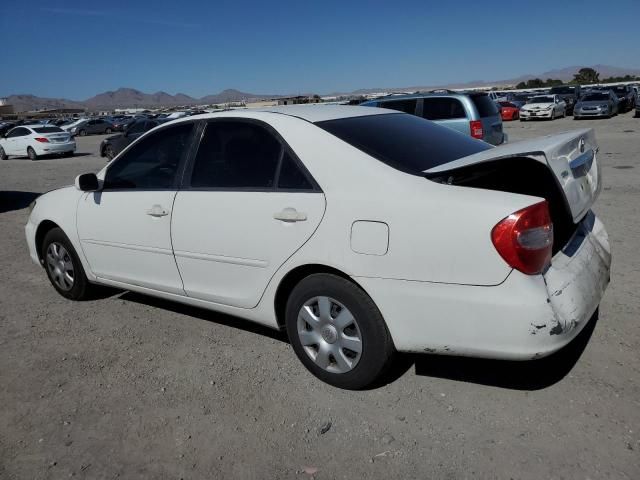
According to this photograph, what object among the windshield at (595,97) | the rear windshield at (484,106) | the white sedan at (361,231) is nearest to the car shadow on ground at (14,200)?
the white sedan at (361,231)

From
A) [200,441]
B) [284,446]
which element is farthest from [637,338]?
[200,441]

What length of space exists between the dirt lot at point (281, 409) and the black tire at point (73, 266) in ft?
1.69

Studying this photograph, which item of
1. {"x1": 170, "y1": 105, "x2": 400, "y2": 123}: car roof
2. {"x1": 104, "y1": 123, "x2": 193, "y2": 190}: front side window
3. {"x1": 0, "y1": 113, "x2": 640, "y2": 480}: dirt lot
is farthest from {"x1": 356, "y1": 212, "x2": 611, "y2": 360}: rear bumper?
{"x1": 104, "y1": 123, "x2": 193, "y2": 190}: front side window

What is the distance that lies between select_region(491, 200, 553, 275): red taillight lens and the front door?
2282mm

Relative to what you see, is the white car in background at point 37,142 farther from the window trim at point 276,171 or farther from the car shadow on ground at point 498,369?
the car shadow on ground at point 498,369

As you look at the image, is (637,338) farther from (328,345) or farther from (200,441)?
(200,441)

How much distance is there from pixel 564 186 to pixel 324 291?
1.37m

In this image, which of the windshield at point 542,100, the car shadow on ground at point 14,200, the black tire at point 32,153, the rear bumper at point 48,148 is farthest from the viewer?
the windshield at point 542,100

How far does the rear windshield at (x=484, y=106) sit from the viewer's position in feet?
36.9

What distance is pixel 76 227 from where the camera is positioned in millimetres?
4445

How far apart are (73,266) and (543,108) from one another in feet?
97.6

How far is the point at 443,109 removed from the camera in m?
11.5

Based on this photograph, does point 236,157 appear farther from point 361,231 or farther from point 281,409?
point 281,409

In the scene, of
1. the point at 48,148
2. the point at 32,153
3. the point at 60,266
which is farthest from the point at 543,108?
the point at 60,266
